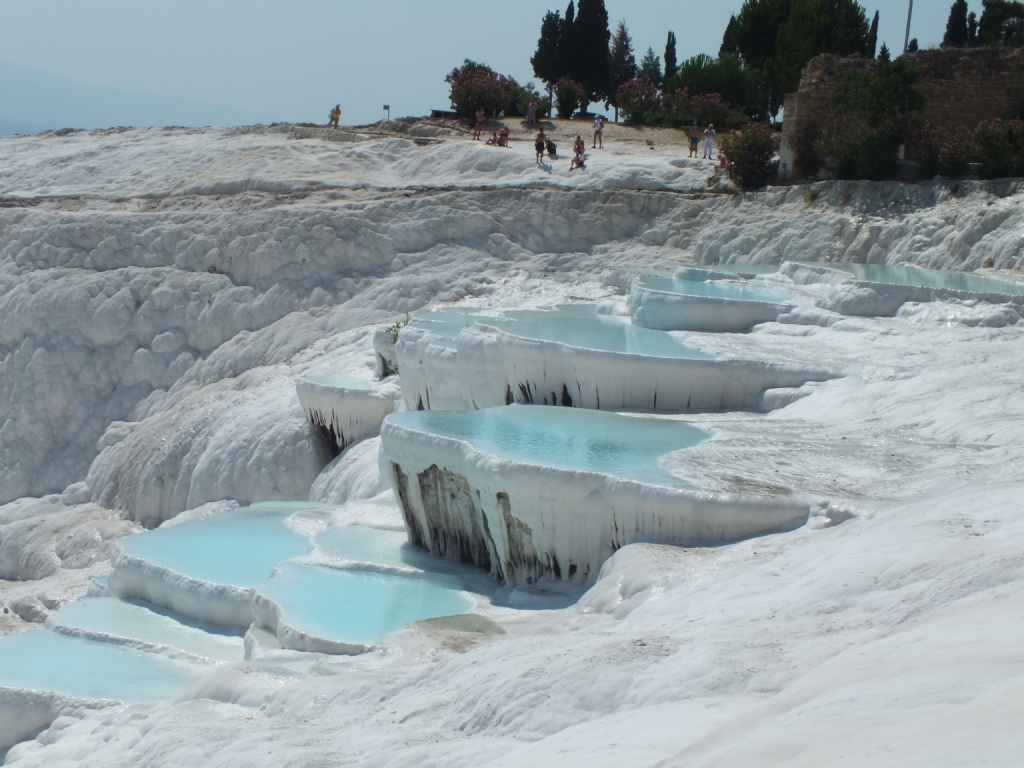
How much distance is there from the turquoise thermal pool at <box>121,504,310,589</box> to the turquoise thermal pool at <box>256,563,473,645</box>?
0.61 m

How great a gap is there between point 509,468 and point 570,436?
36.5 inches

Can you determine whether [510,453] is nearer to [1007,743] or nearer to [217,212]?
[1007,743]

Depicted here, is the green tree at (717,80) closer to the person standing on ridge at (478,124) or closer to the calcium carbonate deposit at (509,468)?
the person standing on ridge at (478,124)

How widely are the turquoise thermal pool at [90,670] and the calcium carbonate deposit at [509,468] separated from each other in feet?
0.11

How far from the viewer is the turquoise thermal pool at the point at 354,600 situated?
6.27m

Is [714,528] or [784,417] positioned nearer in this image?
[714,528]

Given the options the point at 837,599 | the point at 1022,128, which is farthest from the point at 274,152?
the point at 837,599

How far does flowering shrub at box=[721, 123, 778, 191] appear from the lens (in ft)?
55.1

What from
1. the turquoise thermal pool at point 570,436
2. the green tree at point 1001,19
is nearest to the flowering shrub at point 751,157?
the turquoise thermal pool at point 570,436

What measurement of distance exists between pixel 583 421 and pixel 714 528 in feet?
6.88

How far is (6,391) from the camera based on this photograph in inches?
660

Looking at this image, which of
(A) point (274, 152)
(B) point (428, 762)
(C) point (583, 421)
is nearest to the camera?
(B) point (428, 762)

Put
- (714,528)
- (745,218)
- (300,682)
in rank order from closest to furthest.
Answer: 1. (300,682)
2. (714,528)
3. (745,218)

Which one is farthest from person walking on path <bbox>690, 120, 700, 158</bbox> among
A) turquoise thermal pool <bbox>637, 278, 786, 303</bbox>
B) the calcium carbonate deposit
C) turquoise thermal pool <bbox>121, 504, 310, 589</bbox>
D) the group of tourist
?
turquoise thermal pool <bbox>121, 504, 310, 589</bbox>
